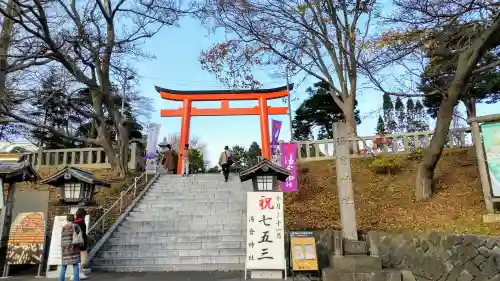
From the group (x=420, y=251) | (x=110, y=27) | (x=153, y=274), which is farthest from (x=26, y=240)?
(x=110, y=27)

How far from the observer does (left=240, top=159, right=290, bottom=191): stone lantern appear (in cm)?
984

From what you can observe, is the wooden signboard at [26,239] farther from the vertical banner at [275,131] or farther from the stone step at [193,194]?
the vertical banner at [275,131]

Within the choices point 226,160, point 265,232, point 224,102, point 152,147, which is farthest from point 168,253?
point 224,102

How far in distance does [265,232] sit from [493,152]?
217 inches

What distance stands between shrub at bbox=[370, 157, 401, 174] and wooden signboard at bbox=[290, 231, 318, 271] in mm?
7659

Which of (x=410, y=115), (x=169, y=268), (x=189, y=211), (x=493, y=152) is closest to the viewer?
(x=493, y=152)

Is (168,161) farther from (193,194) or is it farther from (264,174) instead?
(264,174)

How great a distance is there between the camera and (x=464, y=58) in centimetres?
1021

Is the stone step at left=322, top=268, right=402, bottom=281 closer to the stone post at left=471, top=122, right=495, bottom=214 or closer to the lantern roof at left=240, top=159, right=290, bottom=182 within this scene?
the stone post at left=471, top=122, right=495, bottom=214

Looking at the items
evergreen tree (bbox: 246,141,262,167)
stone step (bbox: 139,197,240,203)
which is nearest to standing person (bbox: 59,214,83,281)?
stone step (bbox: 139,197,240,203)

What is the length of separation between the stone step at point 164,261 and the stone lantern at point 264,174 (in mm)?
2010

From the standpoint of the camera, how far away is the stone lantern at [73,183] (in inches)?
380

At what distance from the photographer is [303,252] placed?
28.6 feet

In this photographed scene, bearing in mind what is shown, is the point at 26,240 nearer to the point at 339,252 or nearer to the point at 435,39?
the point at 339,252
